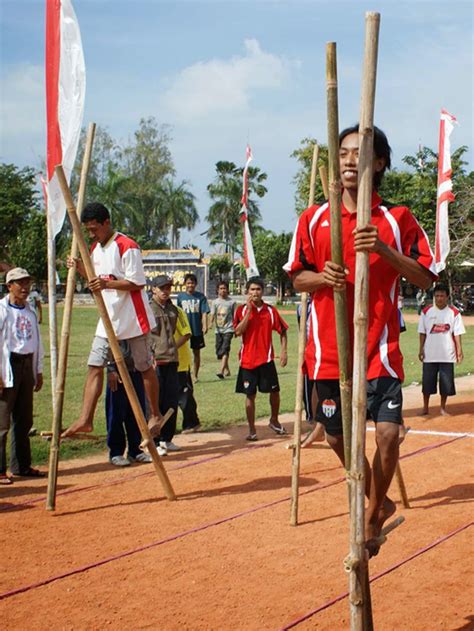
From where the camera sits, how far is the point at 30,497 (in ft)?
22.7

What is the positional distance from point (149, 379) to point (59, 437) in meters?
1.57

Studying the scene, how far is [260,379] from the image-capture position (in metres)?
9.96

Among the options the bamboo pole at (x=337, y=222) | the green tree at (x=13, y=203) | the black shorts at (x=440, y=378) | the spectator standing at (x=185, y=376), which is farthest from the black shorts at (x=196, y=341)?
the green tree at (x=13, y=203)

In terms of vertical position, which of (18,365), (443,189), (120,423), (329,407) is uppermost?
(443,189)

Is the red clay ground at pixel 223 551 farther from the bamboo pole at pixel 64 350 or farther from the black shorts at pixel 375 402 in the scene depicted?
the black shorts at pixel 375 402

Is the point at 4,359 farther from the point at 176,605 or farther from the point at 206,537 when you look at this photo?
the point at 176,605

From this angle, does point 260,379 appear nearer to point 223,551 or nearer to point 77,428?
point 77,428

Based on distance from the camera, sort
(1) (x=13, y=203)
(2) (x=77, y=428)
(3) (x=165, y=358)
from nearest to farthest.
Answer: (2) (x=77, y=428)
(3) (x=165, y=358)
(1) (x=13, y=203)

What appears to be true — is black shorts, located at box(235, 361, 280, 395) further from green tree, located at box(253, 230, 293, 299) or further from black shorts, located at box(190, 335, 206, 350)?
green tree, located at box(253, 230, 293, 299)

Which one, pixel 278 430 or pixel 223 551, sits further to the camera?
pixel 278 430

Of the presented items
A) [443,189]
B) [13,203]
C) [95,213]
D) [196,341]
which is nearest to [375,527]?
[95,213]

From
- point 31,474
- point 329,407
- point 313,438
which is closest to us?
point 329,407

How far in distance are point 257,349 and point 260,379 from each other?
37 cm

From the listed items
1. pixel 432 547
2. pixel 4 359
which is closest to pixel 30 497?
pixel 4 359
